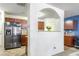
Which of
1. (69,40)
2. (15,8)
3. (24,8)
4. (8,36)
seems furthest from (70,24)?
(8,36)

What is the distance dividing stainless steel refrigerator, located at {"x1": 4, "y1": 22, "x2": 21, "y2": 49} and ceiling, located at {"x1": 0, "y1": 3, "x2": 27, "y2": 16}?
28 centimetres

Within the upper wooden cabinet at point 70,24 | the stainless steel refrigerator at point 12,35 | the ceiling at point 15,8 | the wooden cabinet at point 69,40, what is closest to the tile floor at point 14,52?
the stainless steel refrigerator at point 12,35

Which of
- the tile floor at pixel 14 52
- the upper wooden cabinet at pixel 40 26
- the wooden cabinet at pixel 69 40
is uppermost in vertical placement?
the upper wooden cabinet at pixel 40 26

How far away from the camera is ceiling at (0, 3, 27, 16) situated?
103 inches

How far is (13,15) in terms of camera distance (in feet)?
8.76

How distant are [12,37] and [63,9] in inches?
56.5

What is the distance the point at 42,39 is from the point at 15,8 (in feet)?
2.97

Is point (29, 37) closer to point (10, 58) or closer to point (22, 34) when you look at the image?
point (22, 34)

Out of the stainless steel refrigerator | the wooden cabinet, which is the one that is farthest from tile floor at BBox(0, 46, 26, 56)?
the wooden cabinet

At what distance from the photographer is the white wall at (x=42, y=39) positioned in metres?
2.63

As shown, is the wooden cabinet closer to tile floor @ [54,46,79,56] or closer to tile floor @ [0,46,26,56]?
tile floor @ [54,46,79,56]

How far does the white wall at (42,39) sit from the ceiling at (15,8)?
0.18m

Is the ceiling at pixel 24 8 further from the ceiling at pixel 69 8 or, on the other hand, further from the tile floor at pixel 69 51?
the tile floor at pixel 69 51

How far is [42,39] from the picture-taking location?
2.67m
